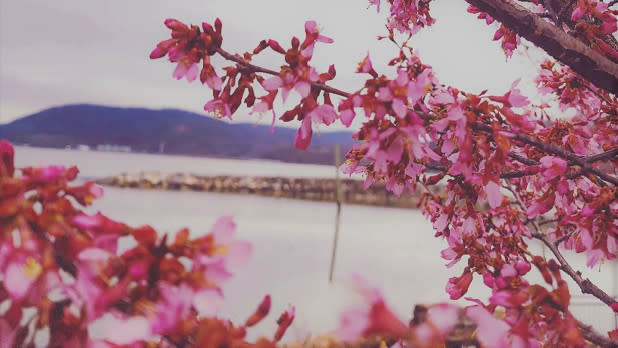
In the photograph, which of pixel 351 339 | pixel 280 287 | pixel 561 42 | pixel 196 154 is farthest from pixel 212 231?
pixel 196 154

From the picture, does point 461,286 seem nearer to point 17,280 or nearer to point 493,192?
point 493,192

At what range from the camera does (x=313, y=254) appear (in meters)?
11.2

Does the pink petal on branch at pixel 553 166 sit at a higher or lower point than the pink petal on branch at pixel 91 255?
higher

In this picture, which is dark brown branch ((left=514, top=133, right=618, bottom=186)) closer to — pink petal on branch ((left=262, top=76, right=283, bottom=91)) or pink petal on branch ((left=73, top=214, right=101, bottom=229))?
pink petal on branch ((left=262, top=76, right=283, bottom=91))

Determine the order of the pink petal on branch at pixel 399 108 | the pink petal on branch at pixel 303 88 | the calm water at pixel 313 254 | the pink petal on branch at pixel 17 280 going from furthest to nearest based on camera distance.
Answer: the calm water at pixel 313 254, the pink petal on branch at pixel 303 88, the pink petal on branch at pixel 399 108, the pink petal on branch at pixel 17 280

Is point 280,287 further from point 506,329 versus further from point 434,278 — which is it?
point 506,329

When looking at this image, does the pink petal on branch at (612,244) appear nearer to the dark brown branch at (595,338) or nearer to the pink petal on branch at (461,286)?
the dark brown branch at (595,338)

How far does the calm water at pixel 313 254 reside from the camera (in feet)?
23.7

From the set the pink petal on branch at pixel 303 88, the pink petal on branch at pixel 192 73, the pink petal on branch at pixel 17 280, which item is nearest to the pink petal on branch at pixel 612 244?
the pink petal on branch at pixel 303 88

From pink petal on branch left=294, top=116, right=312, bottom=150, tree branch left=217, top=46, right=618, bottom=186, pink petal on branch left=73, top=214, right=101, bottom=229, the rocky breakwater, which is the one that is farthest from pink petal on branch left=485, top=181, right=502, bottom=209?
the rocky breakwater

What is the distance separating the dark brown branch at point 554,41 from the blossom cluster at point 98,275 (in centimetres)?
108

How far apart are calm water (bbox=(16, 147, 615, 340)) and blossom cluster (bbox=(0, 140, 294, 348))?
209mm

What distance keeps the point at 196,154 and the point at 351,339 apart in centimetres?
14285

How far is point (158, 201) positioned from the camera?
2052 cm
